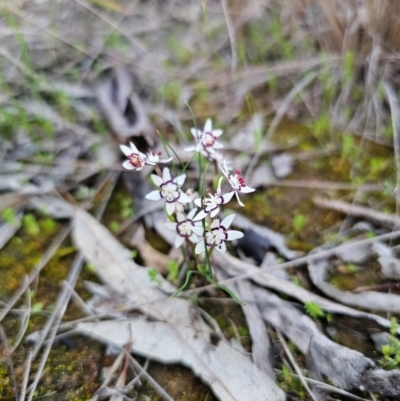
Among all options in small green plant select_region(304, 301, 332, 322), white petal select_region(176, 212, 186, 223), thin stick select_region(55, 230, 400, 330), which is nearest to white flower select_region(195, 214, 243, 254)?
white petal select_region(176, 212, 186, 223)

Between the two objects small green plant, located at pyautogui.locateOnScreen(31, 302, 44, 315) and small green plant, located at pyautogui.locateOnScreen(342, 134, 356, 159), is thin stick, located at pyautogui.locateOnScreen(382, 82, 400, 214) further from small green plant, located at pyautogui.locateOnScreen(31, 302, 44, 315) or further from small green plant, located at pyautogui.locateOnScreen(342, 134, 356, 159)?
small green plant, located at pyautogui.locateOnScreen(31, 302, 44, 315)

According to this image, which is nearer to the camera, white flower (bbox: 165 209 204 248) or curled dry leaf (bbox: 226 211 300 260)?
white flower (bbox: 165 209 204 248)

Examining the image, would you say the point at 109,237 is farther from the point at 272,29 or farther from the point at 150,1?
the point at 150,1

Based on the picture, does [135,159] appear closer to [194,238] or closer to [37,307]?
[194,238]

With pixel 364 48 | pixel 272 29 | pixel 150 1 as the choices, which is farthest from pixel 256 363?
pixel 150 1

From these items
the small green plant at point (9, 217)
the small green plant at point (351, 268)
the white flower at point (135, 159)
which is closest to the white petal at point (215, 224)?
the white flower at point (135, 159)

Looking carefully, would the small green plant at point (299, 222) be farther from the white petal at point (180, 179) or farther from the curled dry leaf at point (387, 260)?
the white petal at point (180, 179)
